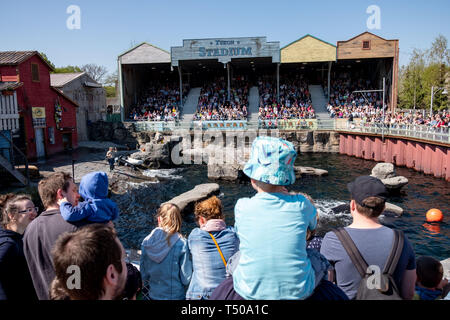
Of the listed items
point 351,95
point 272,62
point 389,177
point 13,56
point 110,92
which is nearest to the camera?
point 389,177

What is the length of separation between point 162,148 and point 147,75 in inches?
910

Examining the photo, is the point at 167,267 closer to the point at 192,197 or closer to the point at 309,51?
the point at 192,197

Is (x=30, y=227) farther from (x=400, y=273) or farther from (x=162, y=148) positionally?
(x=162, y=148)

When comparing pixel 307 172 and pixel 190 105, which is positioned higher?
pixel 190 105

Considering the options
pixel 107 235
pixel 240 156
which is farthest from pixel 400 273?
pixel 240 156

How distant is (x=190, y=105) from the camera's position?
36.8 meters

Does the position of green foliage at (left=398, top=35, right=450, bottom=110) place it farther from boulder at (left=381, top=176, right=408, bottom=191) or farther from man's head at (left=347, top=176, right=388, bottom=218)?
man's head at (left=347, top=176, right=388, bottom=218)

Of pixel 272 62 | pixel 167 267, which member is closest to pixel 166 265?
pixel 167 267

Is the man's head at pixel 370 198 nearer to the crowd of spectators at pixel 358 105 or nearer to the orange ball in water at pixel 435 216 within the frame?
the orange ball in water at pixel 435 216

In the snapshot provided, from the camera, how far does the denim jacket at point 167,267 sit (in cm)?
335

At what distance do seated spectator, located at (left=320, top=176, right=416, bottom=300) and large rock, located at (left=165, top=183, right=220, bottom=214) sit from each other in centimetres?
1022

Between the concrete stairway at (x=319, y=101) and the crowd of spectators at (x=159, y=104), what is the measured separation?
45.8 feet

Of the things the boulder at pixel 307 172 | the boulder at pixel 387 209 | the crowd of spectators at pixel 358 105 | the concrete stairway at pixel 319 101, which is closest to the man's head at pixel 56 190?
the boulder at pixel 387 209

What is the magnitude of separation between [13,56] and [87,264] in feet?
74.9
